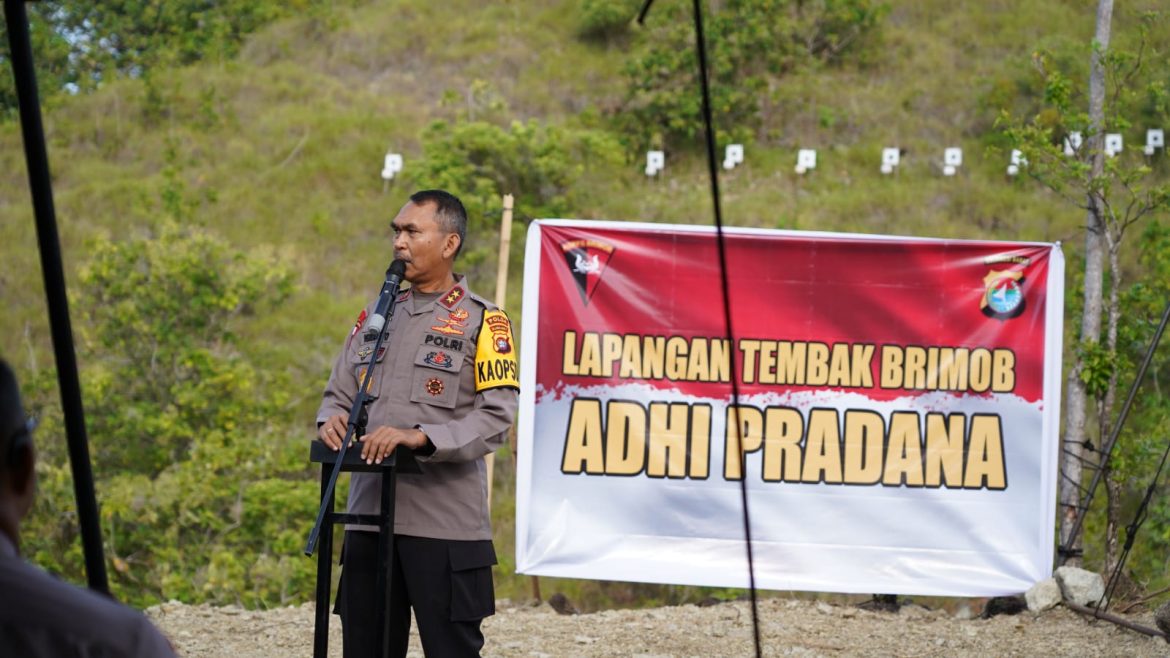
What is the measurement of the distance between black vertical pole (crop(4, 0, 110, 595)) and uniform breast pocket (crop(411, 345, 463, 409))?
1339 millimetres

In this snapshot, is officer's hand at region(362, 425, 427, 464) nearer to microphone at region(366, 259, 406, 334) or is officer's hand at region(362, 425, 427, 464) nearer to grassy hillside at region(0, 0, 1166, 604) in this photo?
microphone at region(366, 259, 406, 334)

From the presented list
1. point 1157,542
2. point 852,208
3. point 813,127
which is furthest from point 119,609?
point 813,127

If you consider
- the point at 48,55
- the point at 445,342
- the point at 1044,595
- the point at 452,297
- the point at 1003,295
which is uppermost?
the point at 48,55

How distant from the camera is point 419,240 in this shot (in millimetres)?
3213

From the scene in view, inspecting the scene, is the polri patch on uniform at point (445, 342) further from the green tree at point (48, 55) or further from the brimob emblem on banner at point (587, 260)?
the green tree at point (48, 55)

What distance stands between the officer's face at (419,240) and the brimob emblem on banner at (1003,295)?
12.3ft

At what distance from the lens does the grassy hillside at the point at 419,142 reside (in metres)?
16.2

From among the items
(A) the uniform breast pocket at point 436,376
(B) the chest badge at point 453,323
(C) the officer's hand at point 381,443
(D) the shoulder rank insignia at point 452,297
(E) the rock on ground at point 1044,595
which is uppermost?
(D) the shoulder rank insignia at point 452,297

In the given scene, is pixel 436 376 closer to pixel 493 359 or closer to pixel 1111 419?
pixel 493 359

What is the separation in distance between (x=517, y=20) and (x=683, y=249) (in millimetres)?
20166

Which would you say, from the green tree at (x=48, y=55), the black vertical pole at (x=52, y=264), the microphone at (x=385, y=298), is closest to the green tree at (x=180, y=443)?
the microphone at (x=385, y=298)

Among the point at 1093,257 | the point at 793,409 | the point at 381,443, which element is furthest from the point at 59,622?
the point at 1093,257

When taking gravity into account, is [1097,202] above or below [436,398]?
above

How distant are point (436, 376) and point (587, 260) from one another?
9.75ft
